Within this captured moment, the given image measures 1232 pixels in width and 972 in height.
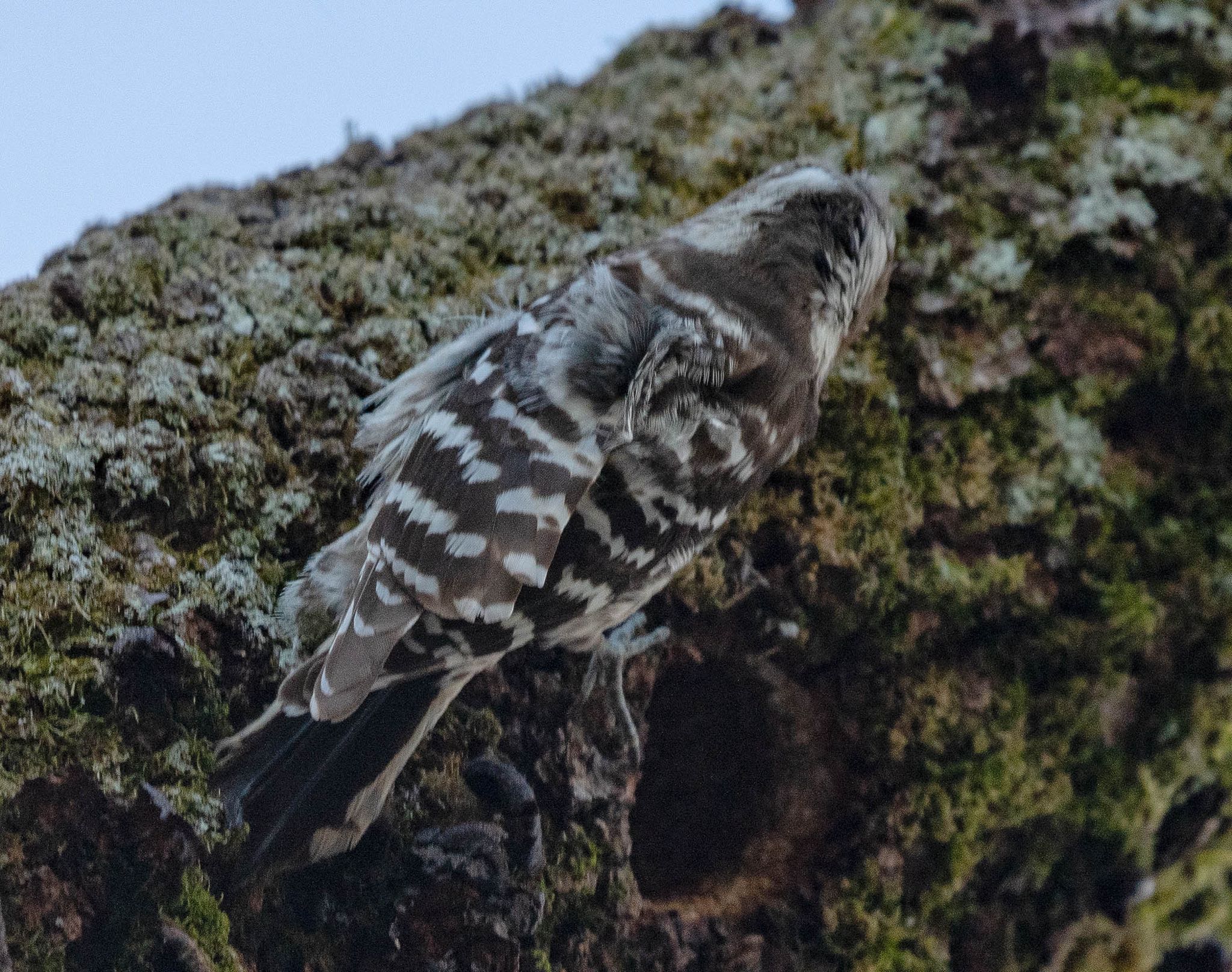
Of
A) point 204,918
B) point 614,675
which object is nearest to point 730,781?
point 614,675

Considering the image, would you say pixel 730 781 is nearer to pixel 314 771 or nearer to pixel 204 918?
pixel 314 771

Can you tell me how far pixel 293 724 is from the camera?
181 cm

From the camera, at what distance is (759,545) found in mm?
2320

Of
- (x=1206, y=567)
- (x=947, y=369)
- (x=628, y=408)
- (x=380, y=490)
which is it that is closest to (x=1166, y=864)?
(x=1206, y=567)

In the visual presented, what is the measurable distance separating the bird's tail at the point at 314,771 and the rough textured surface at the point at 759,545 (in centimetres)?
4

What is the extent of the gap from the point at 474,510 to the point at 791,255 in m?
0.86

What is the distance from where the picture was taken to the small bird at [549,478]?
1722 mm

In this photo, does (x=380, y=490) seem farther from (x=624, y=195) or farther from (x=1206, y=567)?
(x=1206, y=567)

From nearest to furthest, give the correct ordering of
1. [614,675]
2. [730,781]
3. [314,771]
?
[314,771] < [614,675] < [730,781]

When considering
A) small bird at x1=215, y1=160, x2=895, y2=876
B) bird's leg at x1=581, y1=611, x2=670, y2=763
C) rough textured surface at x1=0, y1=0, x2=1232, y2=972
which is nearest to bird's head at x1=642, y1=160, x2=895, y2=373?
small bird at x1=215, y1=160, x2=895, y2=876

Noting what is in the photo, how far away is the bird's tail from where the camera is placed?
5.80ft

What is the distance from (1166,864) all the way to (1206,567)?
0.73 metres

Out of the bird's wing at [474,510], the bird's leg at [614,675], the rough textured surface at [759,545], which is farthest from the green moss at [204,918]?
the bird's leg at [614,675]

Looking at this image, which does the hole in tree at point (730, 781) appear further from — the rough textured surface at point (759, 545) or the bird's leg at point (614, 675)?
the bird's leg at point (614, 675)
